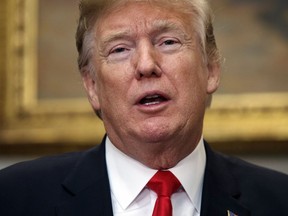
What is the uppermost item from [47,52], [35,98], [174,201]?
[47,52]

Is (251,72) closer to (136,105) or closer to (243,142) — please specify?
(243,142)

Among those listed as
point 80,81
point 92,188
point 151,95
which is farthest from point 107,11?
point 80,81

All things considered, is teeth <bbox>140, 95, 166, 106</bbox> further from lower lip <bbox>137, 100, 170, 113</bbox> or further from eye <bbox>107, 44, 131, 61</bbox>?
eye <bbox>107, 44, 131, 61</bbox>

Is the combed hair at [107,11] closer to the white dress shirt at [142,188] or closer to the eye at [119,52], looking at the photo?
the eye at [119,52]

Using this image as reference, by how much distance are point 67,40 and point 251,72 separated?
0.92 meters

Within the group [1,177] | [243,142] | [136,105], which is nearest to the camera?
[136,105]

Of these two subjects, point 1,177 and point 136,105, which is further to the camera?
point 1,177

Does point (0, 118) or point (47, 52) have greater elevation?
point (47, 52)

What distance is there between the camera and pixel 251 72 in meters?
3.54

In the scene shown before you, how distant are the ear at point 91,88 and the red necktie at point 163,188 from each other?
1.13 feet

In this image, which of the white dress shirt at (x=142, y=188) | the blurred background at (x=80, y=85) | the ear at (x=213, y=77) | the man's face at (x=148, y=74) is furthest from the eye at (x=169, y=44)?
the blurred background at (x=80, y=85)

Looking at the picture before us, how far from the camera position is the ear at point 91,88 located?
8.30ft

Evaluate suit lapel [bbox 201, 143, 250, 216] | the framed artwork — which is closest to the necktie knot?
suit lapel [bbox 201, 143, 250, 216]

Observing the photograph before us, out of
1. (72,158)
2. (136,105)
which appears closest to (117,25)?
(136,105)
